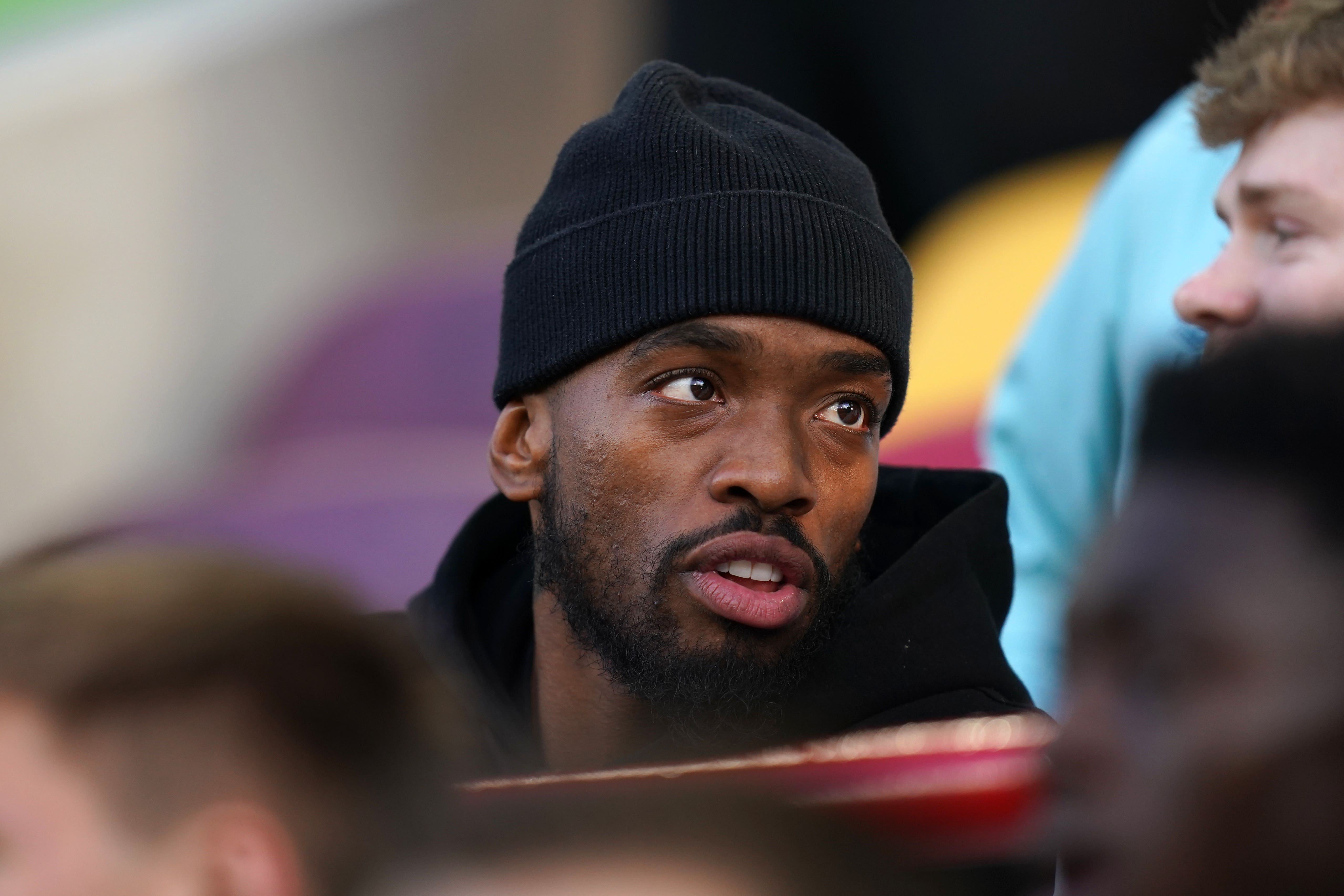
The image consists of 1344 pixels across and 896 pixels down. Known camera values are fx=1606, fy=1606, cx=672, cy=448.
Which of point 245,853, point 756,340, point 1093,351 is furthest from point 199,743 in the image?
point 1093,351

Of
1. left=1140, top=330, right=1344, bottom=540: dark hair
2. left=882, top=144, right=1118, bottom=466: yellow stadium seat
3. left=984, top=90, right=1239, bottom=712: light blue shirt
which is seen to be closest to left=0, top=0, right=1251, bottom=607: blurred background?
left=882, top=144, right=1118, bottom=466: yellow stadium seat

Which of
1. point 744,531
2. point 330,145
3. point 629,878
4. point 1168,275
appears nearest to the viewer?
point 629,878

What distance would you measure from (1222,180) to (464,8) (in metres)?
4.27

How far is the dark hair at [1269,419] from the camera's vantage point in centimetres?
73

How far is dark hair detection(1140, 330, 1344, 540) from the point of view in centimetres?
73

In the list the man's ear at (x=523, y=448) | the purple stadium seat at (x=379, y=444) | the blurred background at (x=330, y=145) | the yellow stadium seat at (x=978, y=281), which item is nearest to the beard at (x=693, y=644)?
the man's ear at (x=523, y=448)

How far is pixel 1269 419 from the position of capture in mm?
755

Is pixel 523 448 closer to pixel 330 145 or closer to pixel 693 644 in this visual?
pixel 693 644

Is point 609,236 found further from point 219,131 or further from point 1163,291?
point 219,131

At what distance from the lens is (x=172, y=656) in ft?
2.56

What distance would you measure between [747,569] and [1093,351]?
990 millimetres

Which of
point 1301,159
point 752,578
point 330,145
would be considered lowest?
point 752,578

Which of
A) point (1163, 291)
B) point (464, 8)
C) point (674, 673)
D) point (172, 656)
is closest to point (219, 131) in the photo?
point (464, 8)

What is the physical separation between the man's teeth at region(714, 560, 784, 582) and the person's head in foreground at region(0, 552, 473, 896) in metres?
0.57
